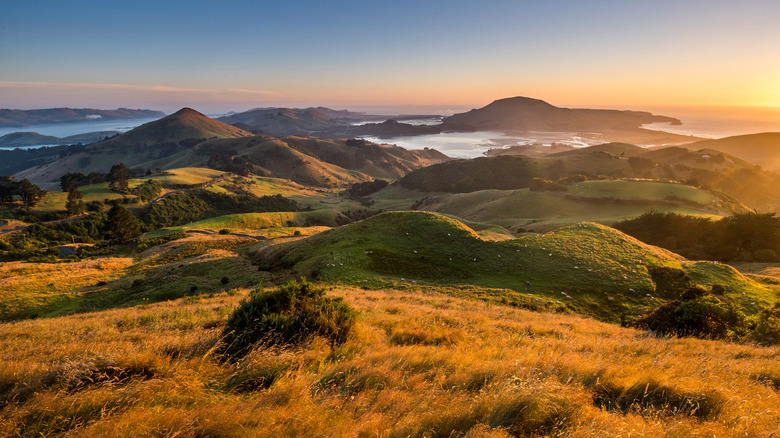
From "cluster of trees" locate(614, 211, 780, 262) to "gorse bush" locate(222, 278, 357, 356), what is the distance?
2064 inches

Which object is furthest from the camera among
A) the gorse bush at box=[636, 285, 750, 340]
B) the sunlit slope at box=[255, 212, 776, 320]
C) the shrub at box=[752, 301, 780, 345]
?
the sunlit slope at box=[255, 212, 776, 320]

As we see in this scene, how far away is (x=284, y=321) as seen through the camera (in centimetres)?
885

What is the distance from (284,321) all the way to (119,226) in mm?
83456

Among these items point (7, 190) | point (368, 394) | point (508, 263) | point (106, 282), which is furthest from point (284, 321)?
point (7, 190)

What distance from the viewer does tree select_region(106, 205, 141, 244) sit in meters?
67.6

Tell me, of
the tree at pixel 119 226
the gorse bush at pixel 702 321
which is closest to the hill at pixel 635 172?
the gorse bush at pixel 702 321

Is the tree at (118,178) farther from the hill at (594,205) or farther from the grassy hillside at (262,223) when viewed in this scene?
the hill at (594,205)

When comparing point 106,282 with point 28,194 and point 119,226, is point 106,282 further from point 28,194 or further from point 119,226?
point 28,194

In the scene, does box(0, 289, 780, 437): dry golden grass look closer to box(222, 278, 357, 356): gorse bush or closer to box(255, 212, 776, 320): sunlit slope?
box(222, 278, 357, 356): gorse bush

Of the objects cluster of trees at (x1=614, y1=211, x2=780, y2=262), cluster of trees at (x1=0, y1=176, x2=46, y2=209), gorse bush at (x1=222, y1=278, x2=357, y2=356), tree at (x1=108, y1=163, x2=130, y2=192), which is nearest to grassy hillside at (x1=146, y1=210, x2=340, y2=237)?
cluster of trees at (x1=0, y1=176, x2=46, y2=209)

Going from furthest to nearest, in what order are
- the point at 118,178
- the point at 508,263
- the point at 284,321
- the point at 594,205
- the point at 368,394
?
the point at 118,178
the point at 594,205
the point at 508,263
the point at 284,321
the point at 368,394

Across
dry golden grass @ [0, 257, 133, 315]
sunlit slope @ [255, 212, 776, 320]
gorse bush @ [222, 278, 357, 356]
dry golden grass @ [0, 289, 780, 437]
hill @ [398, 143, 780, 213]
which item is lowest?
dry golden grass @ [0, 257, 133, 315]

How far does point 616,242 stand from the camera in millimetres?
31844

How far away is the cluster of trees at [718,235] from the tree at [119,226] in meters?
104
